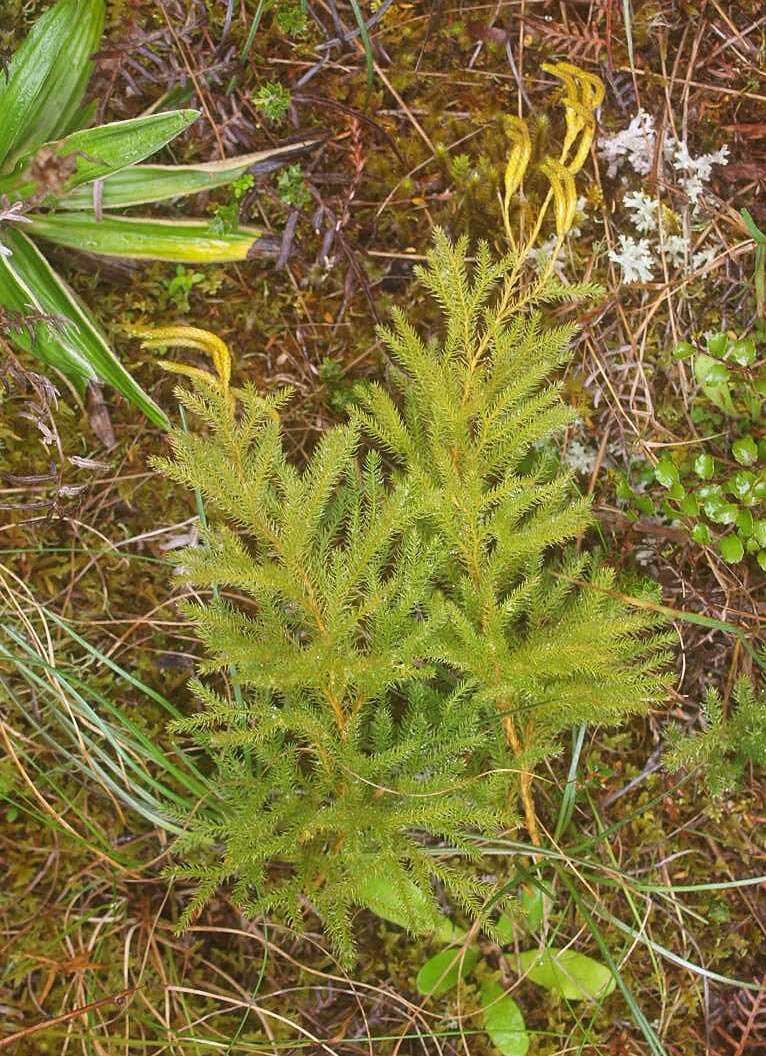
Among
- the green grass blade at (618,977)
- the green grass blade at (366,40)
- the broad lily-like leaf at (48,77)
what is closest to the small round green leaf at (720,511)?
the green grass blade at (618,977)

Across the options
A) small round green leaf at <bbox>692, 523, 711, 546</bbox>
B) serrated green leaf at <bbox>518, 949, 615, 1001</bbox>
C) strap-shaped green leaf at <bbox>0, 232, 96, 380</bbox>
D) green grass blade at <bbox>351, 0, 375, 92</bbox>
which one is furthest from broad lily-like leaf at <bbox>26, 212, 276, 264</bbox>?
serrated green leaf at <bbox>518, 949, 615, 1001</bbox>

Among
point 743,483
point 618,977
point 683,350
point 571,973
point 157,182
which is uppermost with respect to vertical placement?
point 157,182

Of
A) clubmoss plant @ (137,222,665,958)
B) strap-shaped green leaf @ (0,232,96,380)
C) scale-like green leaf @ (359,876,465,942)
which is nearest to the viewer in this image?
clubmoss plant @ (137,222,665,958)

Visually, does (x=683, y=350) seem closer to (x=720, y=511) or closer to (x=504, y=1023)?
(x=720, y=511)

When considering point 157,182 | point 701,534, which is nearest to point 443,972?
point 701,534

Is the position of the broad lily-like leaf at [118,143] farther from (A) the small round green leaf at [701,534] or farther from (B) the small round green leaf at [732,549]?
(B) the small round green leaf at [732,549]

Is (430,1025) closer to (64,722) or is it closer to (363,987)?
(363,987)

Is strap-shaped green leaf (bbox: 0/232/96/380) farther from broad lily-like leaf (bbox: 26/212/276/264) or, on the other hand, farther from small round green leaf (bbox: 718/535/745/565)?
small round green leaf (bbox: 718/535/745/565)
